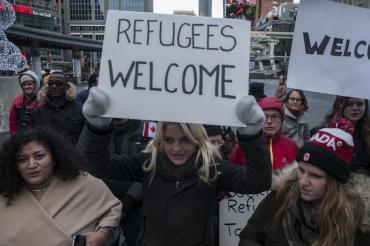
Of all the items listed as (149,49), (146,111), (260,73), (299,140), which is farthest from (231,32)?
(260,73)

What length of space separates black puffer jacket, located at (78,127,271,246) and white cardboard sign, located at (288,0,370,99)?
0.74 m

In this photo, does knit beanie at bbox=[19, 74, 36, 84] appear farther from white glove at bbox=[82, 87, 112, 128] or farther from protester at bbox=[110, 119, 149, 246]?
white glove at bbox=[82, 87, 112, 128]

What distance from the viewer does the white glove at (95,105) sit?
198 centimetres

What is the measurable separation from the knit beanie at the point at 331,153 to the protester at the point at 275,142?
1.08 meters

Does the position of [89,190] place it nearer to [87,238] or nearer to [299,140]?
[87,238]

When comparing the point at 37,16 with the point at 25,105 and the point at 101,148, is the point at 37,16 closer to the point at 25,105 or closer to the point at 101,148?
the point at 25,105

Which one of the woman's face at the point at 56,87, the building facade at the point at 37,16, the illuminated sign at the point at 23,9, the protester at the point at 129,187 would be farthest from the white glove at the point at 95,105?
the illuminated sign at the point at 23,9

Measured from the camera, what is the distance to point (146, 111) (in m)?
2.05

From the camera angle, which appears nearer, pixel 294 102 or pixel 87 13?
pixel 294 102

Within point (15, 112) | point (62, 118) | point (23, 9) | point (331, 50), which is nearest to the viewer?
point (331, 50)

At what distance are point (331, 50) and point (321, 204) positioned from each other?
3.69ft

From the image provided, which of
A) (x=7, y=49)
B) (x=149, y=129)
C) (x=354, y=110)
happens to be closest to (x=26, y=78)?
(x=149, y=129)

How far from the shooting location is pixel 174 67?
2.08 metres

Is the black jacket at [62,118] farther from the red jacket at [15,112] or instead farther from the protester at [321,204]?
the protester at [321,204]
